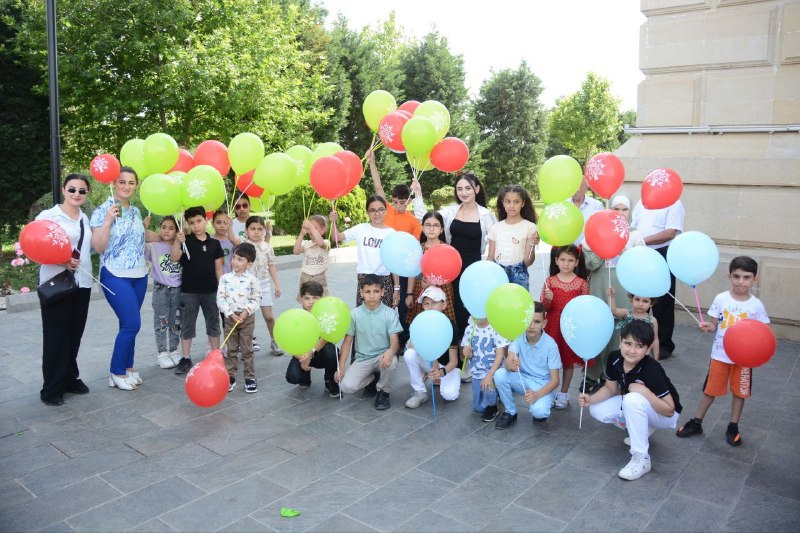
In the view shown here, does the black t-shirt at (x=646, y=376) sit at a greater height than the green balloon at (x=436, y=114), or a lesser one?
lesser

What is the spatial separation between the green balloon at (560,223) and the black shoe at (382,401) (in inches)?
67.2

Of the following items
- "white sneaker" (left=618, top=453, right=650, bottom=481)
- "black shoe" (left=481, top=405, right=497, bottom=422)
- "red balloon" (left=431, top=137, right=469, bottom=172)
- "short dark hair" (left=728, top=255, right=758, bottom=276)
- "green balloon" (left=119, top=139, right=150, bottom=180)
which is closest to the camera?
"white sneaker" (left=618, top=453, right=650, bottom=481)

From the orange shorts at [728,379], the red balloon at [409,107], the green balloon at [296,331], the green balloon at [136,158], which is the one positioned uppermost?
the red balloon at [409,107]

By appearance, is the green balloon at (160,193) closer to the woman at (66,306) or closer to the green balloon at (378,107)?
the woman at (66,306)

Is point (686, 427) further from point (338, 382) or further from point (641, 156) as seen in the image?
point (641, 156)

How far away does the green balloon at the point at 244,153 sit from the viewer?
5.13 meters

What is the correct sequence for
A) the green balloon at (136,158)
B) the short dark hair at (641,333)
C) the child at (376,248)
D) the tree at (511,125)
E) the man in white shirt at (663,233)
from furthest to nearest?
the tree at (511,125) < the man in white shirt at (663,233) < the child at (376,248) < the green balloon at (136,158) < the short dark hair at (641,333)

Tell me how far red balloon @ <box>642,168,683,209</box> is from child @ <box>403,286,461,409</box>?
1771 mm

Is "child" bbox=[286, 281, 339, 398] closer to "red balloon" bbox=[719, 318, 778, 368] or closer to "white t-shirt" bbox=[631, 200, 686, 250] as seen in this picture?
"red balloon" bbox=[719, 318, 778, 368]

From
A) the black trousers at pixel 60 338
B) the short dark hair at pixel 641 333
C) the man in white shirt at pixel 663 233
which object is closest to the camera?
the short dark hair at pixel 641 333

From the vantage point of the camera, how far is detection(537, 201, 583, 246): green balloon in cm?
439

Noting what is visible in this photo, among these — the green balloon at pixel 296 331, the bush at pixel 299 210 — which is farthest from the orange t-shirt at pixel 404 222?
the bush at pixel 299 210

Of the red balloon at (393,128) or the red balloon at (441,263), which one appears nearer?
the red balloon at (441,263)

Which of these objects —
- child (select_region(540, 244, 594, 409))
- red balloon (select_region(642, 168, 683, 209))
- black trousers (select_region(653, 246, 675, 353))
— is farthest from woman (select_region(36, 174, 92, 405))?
black trousers (select_region(653, 246, 675, 353))
